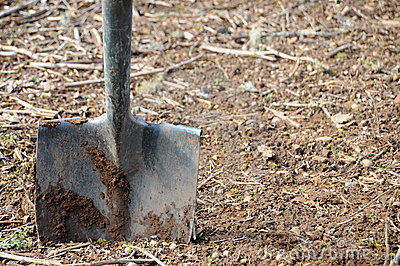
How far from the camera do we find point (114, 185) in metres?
2.63

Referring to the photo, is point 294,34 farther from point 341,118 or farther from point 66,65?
point 66,65

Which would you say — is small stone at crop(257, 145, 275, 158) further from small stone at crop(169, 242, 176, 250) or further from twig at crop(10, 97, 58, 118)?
twig at crop(10, 97, 58, 118)

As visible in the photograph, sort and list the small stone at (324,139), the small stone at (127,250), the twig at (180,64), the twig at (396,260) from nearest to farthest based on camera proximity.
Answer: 1. the twig at (396,260)
2. the small stone at (127,250)
3. the small stone at (324,139)
4. the twig at (180,64)

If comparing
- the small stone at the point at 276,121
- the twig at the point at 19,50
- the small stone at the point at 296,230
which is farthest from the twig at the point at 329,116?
the twig at the point at 19,50

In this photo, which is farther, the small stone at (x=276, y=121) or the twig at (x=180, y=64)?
the twig at (x=180, y=64)

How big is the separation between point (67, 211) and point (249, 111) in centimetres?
221

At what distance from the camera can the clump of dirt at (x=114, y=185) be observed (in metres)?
2.62

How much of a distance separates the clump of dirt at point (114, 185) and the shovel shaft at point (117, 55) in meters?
0.26

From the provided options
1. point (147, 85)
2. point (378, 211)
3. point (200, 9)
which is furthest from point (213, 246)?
point (200, 9)

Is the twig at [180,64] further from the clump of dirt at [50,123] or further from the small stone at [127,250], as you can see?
the small stone at [127,250]

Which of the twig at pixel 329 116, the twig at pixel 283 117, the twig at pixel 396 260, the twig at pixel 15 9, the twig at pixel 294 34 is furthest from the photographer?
the twig at pixel 15 9

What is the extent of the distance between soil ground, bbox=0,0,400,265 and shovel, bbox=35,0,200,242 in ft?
0.41

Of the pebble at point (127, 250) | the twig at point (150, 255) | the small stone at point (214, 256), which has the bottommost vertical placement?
the pebble at point (127, 250)

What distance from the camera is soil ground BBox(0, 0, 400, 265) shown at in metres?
2.47
